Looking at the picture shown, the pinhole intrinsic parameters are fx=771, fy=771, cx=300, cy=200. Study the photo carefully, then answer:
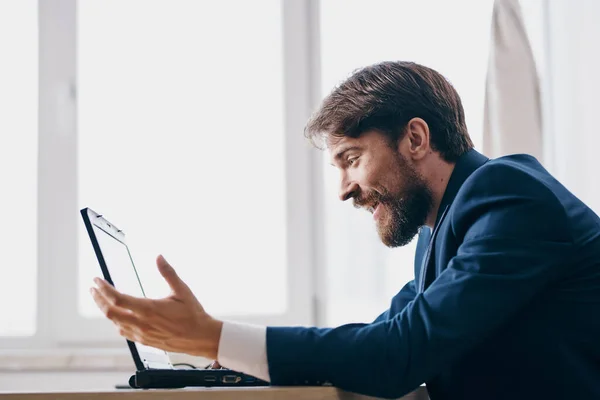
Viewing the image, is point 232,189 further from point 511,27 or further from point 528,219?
point 528,219

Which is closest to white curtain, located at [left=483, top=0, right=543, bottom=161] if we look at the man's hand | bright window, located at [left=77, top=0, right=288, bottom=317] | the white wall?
bright window, located at [left=77, top=0, right=288, bottom=317]

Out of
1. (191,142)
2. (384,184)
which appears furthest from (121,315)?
(191,142)

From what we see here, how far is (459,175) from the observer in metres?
1.36

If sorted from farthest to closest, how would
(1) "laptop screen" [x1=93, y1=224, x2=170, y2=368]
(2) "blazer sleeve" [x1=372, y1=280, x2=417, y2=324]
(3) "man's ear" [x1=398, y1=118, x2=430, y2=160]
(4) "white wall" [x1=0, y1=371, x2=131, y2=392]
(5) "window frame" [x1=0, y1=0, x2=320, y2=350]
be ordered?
(5) "window frame" [x1=0, y1=0, x2=320, y2=350] → (4) "white wall" [x1=0, y1=371, x2=131, y2=392] → (2) "blazer sleeve" [x1=372, y1=280, x2=417, y2=324] → (3) "man's ear" [x1=398, y1=118, x2=430, y2=160] → (1) "laptop screen" [x1=93, y1=224, x2=170, y2=368]

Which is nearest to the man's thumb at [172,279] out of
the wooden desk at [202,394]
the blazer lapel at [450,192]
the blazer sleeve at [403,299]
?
the wooden desk at [202,394]

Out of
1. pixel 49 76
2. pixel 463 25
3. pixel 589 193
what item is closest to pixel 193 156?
pixel 49 76

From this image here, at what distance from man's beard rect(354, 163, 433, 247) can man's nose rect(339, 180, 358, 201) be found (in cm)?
3

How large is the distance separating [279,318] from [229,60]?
3.21 feet

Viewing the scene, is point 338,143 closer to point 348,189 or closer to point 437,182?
point 348,189

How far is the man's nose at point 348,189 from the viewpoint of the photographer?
1.49m

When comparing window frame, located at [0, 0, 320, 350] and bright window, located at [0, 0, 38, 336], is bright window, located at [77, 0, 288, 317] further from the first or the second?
bright window, located at [0, 0, 38, 336]

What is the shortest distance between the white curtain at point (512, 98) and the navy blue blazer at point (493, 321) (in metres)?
1.30

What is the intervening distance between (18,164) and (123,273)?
1.61 metres

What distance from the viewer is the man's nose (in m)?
1.49
